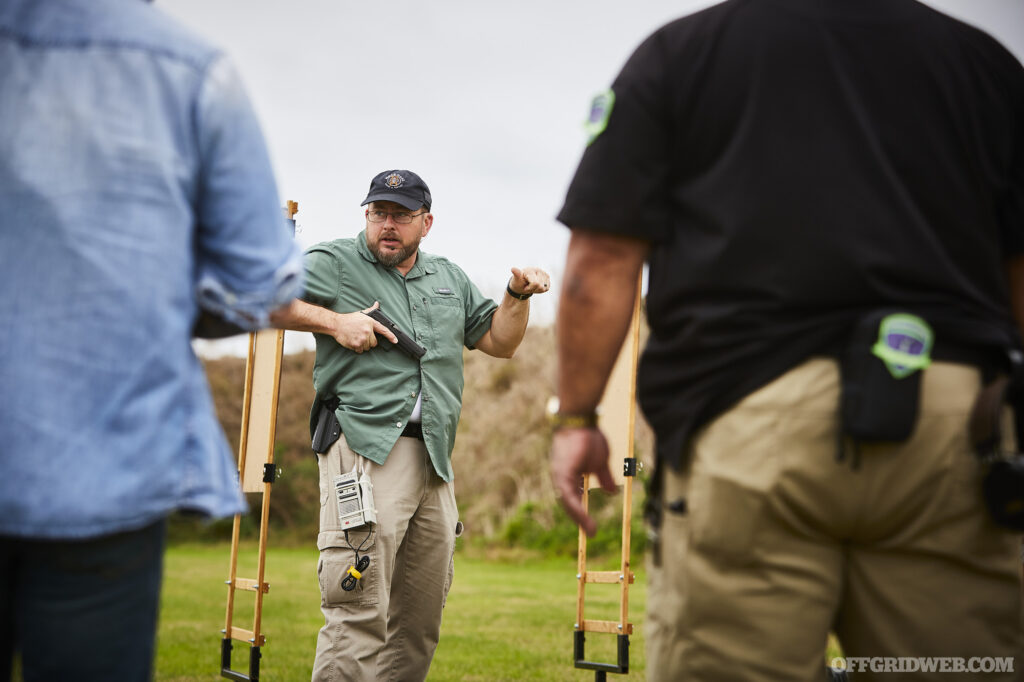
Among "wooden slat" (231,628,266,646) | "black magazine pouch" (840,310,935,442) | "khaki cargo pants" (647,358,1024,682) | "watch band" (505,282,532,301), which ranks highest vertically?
"watch band" (505,282,532,301)

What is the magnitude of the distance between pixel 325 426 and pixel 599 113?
250 centimetres

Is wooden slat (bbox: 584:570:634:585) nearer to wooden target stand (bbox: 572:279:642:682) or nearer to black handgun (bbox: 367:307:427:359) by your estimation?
wooden target stand (bbox: 572:279:642:682)

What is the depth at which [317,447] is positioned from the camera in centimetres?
388

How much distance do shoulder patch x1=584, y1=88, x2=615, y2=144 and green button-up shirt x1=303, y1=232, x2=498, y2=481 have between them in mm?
2209

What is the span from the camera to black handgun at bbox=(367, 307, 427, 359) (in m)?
3.82

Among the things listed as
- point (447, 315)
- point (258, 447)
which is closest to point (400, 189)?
point (447, 315)

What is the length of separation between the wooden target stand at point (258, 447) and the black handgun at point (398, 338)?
136cm

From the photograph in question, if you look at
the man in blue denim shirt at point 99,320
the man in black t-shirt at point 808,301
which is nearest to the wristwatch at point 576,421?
the man in black t-shirt at point 808,301

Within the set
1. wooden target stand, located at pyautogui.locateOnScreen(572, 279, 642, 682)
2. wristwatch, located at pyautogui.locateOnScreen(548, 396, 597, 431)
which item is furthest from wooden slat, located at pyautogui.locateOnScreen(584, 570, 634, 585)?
wristwatch, located at pyautogui.locateOnScreen(548, 396, 597, 431)

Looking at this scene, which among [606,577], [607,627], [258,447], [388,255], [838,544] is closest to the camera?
[838,544]

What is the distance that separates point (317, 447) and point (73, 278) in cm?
257

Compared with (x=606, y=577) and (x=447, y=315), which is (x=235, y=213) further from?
(x=606, y=577)

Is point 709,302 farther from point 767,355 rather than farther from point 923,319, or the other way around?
point 923,319

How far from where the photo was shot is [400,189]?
13.2 ft
